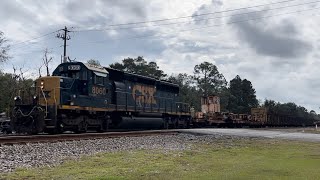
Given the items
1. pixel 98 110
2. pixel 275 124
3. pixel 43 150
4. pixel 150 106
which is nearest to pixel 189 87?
pixel 275 124

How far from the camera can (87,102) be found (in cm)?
2339

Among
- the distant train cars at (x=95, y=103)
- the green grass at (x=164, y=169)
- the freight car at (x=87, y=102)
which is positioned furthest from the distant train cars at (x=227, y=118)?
the green grass at (x=164, y=169)

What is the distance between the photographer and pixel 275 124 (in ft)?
202

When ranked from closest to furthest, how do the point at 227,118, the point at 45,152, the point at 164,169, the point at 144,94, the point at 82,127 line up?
1. the point at 164,169
2. the point at 45,152
3. the point at 82,127
4. the point at 144,94
5. the point at 227,118

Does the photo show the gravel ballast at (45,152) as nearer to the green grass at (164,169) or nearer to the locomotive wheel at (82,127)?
the green grass at (164,169)

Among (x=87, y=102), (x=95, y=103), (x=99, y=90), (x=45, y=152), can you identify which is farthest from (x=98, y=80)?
(x=45, y=152)

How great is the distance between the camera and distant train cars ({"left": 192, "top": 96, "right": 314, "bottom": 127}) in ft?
154

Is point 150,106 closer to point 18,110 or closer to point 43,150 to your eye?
point 18,110

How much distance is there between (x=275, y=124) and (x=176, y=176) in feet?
182

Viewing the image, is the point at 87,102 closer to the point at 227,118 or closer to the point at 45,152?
the point at 45,152

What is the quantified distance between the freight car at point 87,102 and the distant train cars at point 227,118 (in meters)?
14.5

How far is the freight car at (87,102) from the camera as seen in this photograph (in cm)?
2074

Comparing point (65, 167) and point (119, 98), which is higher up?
point (119, 98)

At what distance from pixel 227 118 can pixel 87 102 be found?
2886 centimetres
